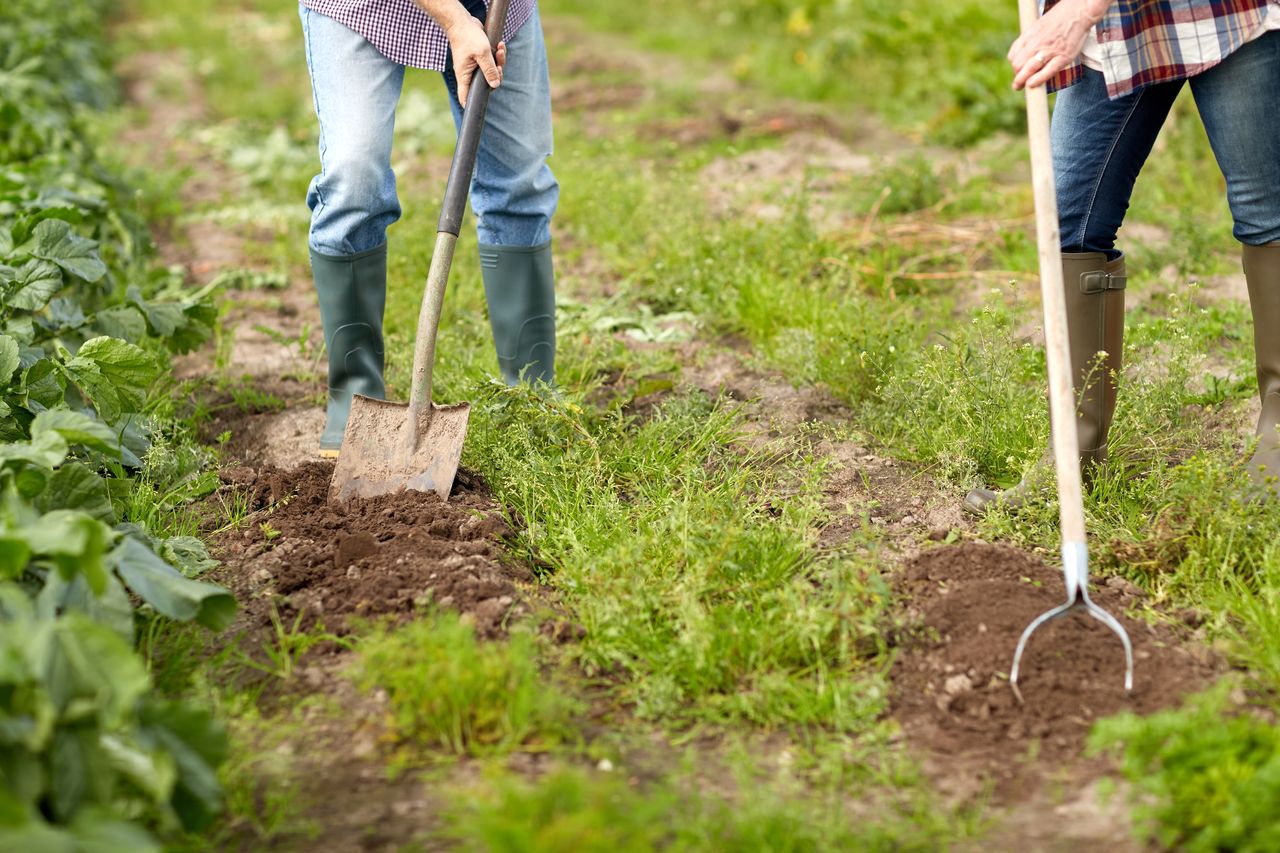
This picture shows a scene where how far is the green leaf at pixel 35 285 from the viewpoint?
309 centimetres

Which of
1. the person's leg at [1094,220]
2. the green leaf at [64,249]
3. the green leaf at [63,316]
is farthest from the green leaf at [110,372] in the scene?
the person's leg at [1094,220]

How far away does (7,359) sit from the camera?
2.63m

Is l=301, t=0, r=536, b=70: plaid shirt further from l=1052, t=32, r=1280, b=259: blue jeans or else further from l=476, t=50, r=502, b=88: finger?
l=1052, t=32, r=1280, b=259: blue jeans

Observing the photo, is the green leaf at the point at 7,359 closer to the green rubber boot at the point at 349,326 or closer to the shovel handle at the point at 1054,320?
the green rubber boot at the point at 349,326

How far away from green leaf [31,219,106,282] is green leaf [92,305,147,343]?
10.6 inches

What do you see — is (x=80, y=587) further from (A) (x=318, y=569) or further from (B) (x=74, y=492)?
(A) (x=318, y=569)

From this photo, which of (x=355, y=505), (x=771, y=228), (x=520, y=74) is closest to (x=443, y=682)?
(x=355, y=505)

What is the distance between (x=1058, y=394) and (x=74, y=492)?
1863 mm

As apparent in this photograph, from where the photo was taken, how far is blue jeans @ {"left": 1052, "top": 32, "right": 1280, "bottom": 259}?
2486 mm

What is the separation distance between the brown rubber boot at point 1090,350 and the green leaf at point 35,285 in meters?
2.36

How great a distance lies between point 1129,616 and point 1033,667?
34cm

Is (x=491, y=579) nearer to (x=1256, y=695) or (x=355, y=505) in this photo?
(x=355, y=505)

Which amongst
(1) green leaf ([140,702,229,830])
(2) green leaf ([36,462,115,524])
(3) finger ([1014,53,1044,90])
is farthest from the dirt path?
(3) finger ([1014,53,1044,90])

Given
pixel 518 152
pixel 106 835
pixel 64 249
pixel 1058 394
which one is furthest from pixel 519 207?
pixel 106 835
